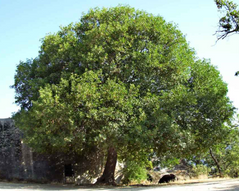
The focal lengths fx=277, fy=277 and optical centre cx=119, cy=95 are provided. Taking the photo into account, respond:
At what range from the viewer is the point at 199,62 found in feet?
59.9

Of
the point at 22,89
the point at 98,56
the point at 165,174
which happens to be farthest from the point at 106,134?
the point at 165,174

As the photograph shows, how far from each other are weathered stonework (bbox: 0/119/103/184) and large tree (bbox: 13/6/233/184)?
8.77 ft

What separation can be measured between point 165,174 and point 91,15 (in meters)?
16.3

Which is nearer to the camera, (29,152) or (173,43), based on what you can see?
(173,43)

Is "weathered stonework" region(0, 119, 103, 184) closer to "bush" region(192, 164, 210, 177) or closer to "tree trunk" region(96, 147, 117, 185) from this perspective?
"tree trunk" region(96, 147, 117, 185)

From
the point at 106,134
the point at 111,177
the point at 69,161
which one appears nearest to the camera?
the point at 106,134

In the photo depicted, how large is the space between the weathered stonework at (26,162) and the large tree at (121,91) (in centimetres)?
267

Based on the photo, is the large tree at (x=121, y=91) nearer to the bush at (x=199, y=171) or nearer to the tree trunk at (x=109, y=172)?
the tree trunk at (x=109, y=172)

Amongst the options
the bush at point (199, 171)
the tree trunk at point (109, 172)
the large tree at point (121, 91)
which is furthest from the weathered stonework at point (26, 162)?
the bush at point (199, 171)

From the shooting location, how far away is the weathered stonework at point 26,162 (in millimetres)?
19141

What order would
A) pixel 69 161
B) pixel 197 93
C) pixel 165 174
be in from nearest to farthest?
pixel 197 93 → pixel 69 161 → pixel 165 174

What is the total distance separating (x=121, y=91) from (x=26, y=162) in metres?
9.36

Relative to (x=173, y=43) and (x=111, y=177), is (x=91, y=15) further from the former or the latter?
(x=111, y=177)

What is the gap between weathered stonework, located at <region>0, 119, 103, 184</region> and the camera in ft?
62.8
